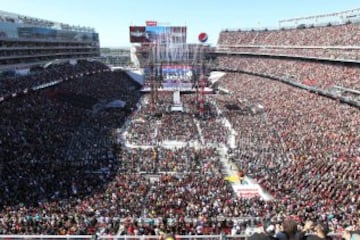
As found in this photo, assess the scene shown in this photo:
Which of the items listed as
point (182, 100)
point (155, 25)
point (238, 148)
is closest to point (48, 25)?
point (155, 25)

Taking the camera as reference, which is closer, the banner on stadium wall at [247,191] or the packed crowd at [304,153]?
the packed crowd at [304,153]

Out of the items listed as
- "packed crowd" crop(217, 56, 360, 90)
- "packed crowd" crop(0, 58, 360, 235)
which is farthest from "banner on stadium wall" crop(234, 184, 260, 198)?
"packed crowd" crop(217, 56, 360, 90)

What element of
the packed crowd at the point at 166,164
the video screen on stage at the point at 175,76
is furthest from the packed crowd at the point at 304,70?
the video screen on stage at the point at 175,76

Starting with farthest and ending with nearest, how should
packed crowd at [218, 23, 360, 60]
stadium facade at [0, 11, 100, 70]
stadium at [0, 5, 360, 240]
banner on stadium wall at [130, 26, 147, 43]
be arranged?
1. banner on stadium wall at [130, 26, 147, 43]
2. stadium facade at [0, 11, 100, 70]
3. packed crowd at [218, 23, 360, 60]
4. stadium at [0, 5, 360, 240]

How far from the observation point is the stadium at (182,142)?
15.4 metres

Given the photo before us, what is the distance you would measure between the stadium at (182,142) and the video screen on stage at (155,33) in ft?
0.57

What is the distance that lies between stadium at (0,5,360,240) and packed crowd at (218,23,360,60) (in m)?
0.31

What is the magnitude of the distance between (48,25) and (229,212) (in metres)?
67.0

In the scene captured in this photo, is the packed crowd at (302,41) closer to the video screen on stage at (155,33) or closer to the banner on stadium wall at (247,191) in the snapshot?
the video screen on stage at (155,33)

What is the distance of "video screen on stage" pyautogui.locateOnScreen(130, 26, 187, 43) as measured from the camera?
6662 cm

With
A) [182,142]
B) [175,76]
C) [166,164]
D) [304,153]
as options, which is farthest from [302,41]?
[166,164]

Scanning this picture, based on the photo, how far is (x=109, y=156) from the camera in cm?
2867

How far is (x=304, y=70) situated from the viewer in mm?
54562

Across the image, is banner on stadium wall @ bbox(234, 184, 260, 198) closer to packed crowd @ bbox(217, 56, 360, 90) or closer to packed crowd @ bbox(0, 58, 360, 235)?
packed crowd @ bbox(0, 58, 360, 235)
